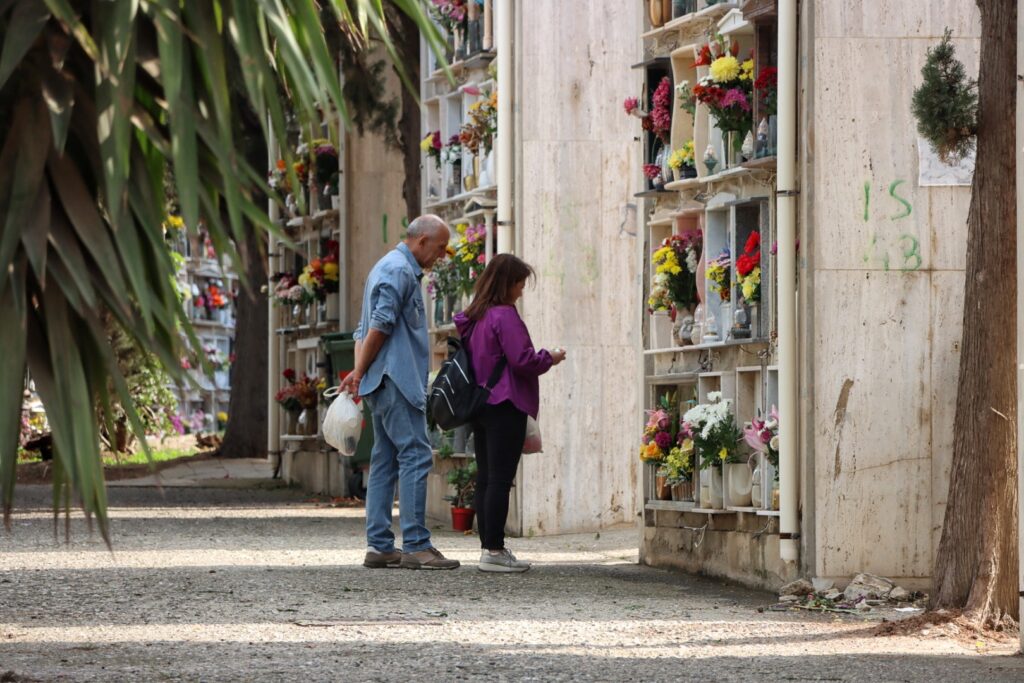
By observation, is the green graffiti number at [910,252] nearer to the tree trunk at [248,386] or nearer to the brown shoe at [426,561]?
the brown shoe at [426,561]

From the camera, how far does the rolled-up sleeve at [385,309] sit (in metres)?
11.8

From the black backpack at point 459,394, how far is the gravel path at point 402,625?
96cm

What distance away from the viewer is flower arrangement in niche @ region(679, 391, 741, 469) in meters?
12.0

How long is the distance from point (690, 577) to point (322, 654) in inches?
187

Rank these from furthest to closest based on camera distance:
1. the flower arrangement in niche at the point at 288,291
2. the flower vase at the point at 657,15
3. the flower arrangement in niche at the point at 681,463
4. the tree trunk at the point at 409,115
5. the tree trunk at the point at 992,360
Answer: the flower arrangement in niche at the point at 288,291, the tree trunk at the point at 409,115, the flower vase at the point at 657,15, the flower arrangement in niche at the point at 681,463, the tree trunk at the point at 992,360

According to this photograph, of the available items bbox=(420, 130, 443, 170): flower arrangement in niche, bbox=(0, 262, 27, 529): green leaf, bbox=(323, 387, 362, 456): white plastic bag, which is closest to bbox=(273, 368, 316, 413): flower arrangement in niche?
bbox=(420, 130, 443, 170): flower arrangement in niche

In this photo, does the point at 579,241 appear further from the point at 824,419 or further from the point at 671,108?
the point at 824,419

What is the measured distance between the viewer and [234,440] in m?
33.3

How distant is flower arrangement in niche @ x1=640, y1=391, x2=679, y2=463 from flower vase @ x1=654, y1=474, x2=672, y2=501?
0.54 ft

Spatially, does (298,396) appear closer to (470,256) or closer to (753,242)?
(470,256)

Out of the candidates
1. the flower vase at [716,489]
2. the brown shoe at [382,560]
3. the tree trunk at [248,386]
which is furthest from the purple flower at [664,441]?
the tree trunk at [248,386]

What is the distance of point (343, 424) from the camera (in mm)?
12492

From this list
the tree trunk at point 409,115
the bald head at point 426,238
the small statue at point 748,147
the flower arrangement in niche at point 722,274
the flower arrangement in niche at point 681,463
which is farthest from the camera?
the tree trunk at point 409,115

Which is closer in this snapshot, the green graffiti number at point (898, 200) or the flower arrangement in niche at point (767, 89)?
the green graffiti number at point (898, 200)
